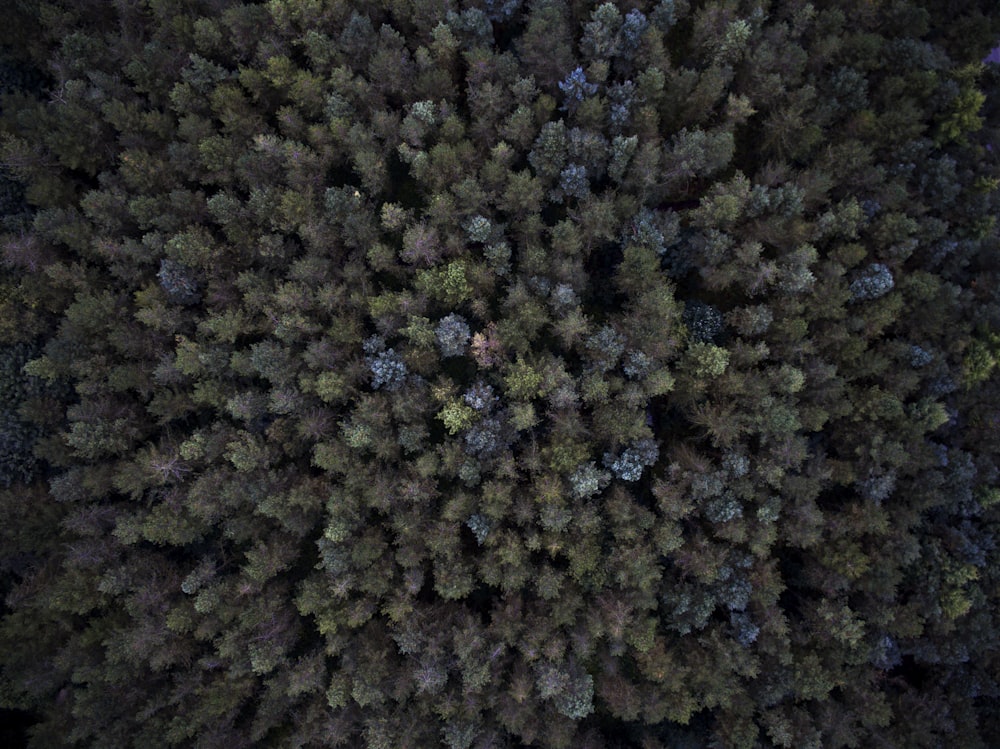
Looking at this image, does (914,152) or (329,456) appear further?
(914,152)

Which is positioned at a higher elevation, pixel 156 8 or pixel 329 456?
pixel 156 8

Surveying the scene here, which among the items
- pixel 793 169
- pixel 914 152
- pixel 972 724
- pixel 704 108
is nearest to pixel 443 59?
pixel 704 108

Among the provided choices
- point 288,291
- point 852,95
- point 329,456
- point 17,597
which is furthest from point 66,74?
point 852,95

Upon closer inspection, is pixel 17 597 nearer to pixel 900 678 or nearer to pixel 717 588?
pixel 717 588

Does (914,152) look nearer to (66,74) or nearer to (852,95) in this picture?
(852,95)

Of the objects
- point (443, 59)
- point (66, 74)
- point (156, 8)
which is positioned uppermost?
point (443, 59)

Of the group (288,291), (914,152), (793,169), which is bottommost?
(288,291)
